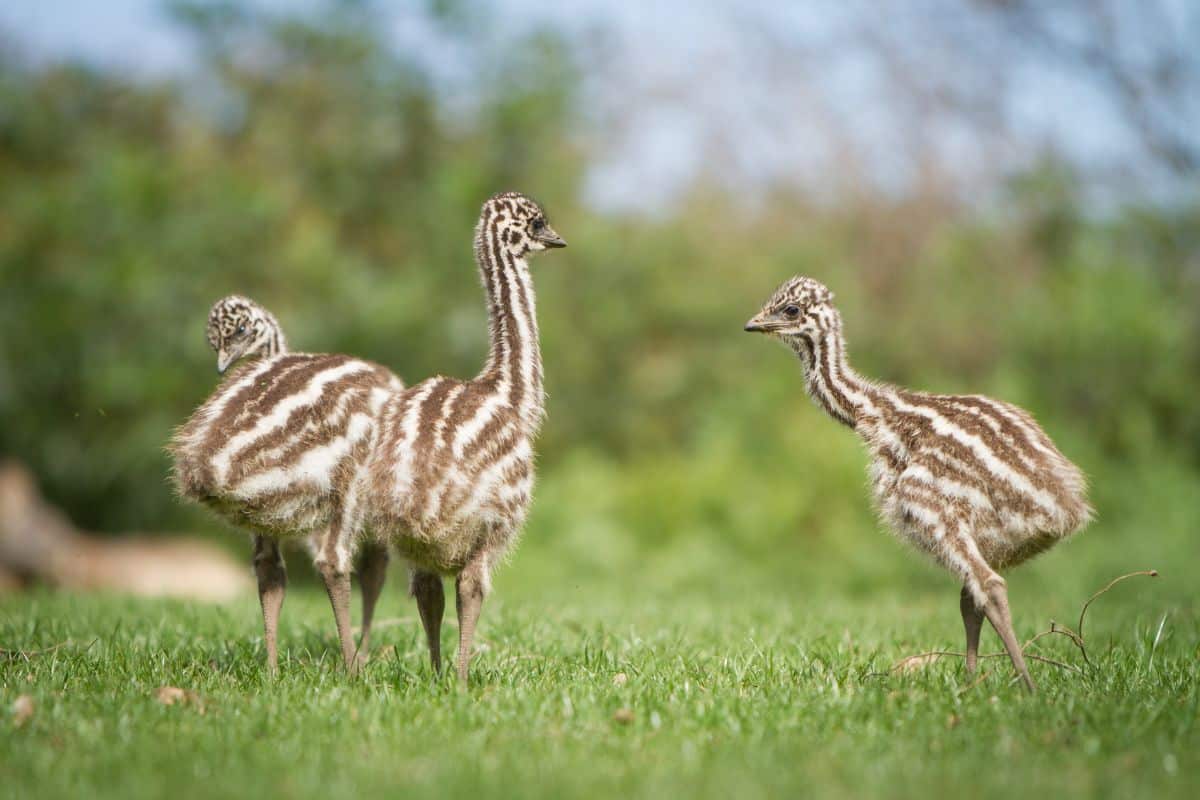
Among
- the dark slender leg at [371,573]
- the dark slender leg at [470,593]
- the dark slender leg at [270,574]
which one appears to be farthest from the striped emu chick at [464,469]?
the dark slender leg at [371,573]

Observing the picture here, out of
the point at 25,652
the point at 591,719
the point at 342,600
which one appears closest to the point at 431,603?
the point at 342,600

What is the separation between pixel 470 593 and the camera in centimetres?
Answer: 599

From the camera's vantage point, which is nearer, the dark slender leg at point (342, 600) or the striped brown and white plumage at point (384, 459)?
the striped brown and white plumage at point (384, 459)

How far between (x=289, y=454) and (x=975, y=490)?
11.8ft

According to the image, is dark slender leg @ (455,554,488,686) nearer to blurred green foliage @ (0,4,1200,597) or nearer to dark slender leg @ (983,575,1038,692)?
dark slender leg @ (983,575,1038,692)

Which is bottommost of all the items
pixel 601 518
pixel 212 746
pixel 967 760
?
pixel 967 760

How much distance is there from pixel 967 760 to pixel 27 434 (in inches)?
636

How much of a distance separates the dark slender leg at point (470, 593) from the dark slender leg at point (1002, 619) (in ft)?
8.36

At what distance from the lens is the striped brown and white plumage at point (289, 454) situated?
5.98m

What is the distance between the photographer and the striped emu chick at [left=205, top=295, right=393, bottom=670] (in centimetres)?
680

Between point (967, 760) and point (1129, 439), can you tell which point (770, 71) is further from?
point (967, 760)

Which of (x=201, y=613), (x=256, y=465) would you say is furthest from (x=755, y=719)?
(x=201, y=613)

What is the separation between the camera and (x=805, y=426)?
59.6 ft

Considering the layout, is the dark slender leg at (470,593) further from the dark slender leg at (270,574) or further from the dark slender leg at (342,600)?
the dark slender leg at (270,574)
